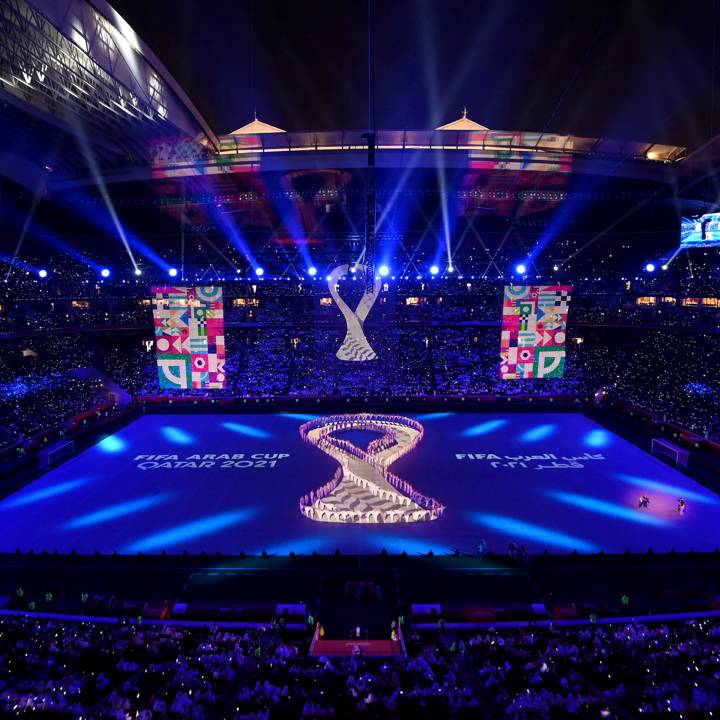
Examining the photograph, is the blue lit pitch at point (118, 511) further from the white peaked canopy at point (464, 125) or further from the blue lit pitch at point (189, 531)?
the white peaked canopy at point (464, 125)

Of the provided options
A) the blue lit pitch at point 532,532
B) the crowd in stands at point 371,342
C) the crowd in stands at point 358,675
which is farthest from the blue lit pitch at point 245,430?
the crowd in stands at point 358,675

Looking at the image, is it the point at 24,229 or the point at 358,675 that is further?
the point at 24,229

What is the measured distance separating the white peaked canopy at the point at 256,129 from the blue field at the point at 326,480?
16561 millimetres

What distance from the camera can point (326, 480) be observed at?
63.2 feet

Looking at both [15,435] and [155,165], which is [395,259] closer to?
[155,165]

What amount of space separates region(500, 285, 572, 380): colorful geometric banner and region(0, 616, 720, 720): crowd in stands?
1675cm

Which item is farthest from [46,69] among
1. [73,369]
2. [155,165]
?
[73,369]

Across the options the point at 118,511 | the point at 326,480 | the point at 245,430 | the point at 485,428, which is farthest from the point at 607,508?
the point at 245,430

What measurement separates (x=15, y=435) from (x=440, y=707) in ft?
84.0

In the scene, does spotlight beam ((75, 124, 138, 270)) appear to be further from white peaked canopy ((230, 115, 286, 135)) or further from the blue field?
the blue field

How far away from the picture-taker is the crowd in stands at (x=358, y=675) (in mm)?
6542

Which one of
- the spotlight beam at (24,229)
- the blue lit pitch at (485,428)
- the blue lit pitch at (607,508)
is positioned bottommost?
the blue lit pitch at (607,508)

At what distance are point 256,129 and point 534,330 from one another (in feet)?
62.0

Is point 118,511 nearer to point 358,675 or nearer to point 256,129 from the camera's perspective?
point 358,675
